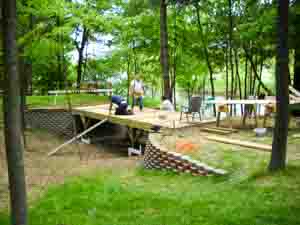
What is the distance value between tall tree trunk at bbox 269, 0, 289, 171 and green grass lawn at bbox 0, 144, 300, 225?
0.23m

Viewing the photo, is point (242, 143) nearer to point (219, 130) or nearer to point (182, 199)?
point (219, 130)

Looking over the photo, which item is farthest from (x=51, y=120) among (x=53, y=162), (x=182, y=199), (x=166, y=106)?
(x=182, y=199)

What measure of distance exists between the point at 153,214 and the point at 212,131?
4.10m

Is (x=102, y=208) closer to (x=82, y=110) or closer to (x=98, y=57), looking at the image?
(x=82, y=110)

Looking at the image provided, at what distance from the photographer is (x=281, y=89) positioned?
3.92m

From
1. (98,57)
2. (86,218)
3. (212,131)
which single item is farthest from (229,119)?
(98,57)

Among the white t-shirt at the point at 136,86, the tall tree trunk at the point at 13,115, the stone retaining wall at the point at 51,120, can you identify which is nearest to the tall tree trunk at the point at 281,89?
the tall tree trunk at the point at 13,115

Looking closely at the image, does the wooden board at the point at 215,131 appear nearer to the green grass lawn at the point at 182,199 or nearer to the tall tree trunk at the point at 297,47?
the green grass lawn at the point at 182,199

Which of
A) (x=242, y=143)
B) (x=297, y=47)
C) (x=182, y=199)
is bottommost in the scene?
(x=182, y=199)

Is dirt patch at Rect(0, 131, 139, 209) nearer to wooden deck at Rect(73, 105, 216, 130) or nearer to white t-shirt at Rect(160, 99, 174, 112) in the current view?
wooden deck at Rect(73, 105, 216, 130)

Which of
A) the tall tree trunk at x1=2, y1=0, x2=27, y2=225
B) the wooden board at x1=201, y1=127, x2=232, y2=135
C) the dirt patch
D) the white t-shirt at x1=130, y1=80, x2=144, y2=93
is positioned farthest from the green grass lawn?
the white t-shirt at x1=130, y1=80, x2=144, y2=93

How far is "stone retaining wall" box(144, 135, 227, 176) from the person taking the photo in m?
4.67

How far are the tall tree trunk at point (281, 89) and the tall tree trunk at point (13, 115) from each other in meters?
3.14

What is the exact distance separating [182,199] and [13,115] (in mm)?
2163
